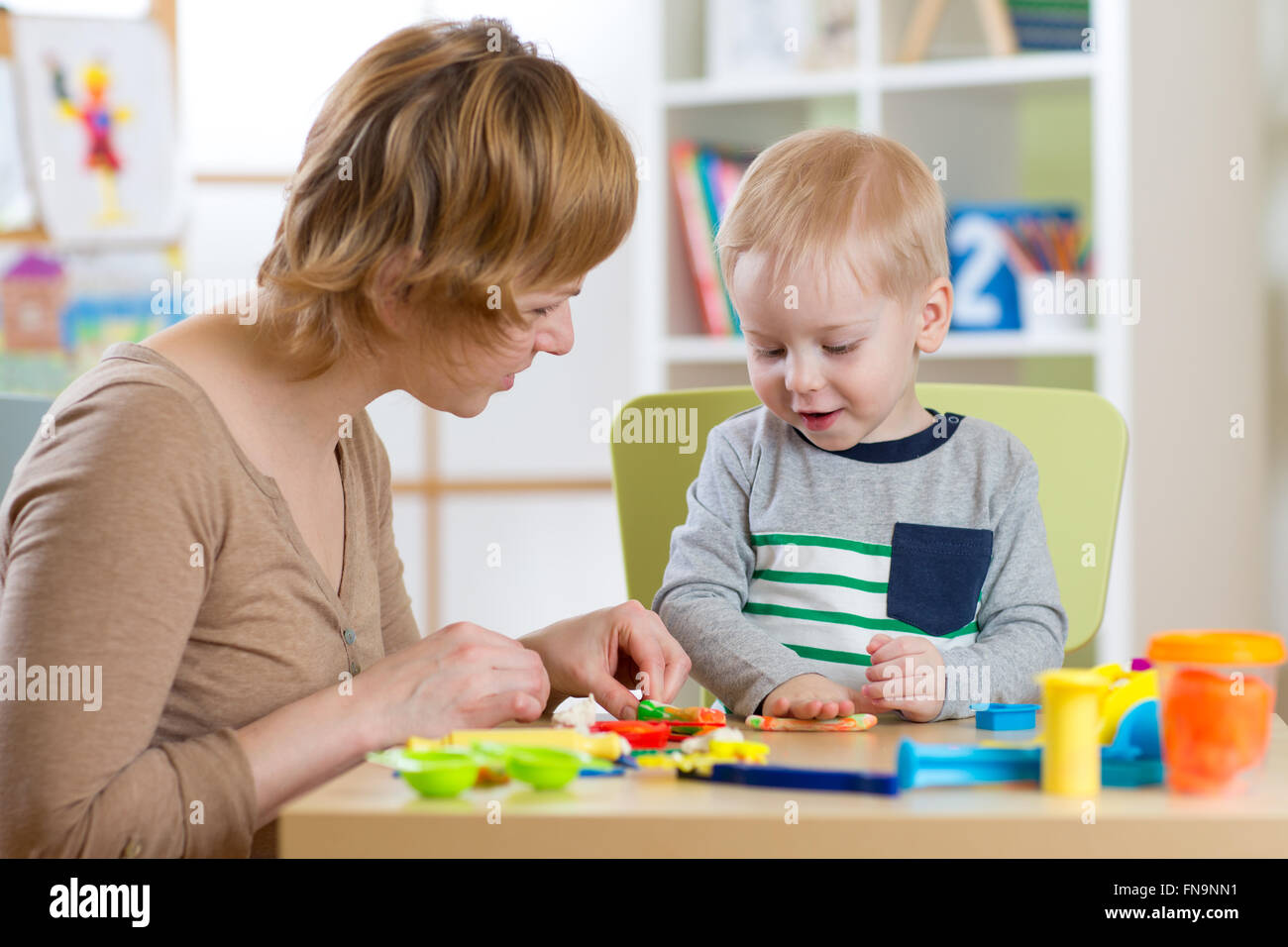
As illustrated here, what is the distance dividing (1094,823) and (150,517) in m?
0.57

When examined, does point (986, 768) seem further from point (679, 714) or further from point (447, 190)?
point (447, 190)

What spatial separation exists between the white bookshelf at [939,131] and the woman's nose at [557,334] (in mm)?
1532

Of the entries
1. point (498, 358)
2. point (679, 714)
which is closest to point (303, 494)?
point (498, 358)

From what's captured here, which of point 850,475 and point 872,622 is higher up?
point 850,475

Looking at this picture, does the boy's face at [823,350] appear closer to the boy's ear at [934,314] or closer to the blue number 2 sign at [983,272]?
the boy's ear at [934,314]

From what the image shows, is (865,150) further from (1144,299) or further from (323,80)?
(323,80)

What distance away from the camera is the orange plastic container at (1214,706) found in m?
0.62

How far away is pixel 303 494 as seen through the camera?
101 centimetres

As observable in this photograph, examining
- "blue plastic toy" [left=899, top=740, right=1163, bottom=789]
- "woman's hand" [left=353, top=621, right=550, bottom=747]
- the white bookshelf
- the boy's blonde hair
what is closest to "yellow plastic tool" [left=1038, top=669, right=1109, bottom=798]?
"blue plastic toy" [left=899, top=740, right=1163, bottom=789]

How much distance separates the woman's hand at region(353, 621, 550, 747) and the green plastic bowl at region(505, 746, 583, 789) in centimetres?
19

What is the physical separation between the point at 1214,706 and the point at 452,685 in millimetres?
435

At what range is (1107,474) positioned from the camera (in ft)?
4.62

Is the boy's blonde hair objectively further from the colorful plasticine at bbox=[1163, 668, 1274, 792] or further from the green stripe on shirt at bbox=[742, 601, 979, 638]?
the colorful plasticine at bbox=[1163, 668, 1274, 792]
